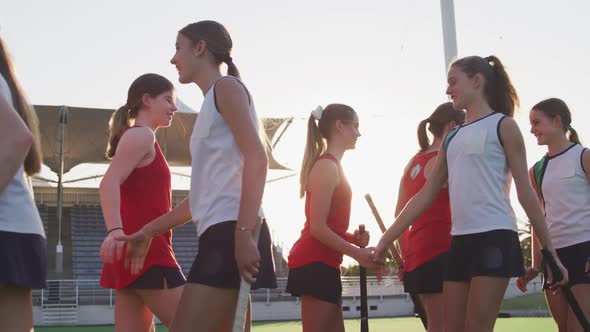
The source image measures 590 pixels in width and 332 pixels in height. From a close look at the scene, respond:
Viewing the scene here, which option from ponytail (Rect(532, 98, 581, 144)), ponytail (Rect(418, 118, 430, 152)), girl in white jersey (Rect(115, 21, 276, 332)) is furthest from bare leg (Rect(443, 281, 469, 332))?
ponytail (Rect(532, 98, 581, 144))

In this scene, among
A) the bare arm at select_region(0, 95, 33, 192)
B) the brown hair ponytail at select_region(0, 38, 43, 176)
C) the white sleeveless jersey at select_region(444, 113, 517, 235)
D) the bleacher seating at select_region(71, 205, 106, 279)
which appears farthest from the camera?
the bleacher seating at select_region(71, 205, 106, 279)

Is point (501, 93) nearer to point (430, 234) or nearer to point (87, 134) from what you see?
point (430, 234)

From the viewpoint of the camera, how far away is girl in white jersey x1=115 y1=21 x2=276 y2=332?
2.86m

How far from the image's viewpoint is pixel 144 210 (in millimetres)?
4121

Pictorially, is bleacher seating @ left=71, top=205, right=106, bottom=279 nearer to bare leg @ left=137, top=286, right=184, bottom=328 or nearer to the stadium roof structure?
the stadium roof structure

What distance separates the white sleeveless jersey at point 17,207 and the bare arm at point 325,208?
6.36 ft

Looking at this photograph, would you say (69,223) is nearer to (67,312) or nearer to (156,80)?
(67,312)

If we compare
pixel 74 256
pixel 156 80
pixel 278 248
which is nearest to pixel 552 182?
pixel 156 80

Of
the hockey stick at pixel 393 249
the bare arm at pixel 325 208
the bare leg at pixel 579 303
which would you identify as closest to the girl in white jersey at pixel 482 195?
the bare arm at pixel 325 208

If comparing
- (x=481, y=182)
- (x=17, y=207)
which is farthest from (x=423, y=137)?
(x=17, y=207)

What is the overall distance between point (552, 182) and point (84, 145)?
36.1 metres

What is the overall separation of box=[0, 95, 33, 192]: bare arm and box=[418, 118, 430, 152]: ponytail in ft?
9.57

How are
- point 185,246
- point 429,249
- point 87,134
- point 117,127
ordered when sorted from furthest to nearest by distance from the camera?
point 185,246
point 87,134
point 429,249
point 117,127

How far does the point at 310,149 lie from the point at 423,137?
0.73m
